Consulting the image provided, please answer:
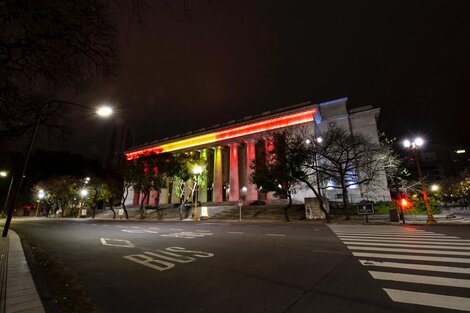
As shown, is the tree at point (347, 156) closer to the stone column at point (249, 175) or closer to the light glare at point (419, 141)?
the light glare at point (419, 141)

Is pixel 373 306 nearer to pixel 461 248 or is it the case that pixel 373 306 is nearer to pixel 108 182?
pixel 461 248

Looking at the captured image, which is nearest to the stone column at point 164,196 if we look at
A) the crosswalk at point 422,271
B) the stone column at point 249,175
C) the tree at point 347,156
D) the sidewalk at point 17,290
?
the stone column at point 249,175

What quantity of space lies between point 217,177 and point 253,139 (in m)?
12.4

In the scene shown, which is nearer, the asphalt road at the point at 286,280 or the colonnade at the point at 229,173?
the asphalt road at the point at 286,280

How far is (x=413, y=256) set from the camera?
6.28 metres

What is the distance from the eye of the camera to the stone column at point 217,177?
2016 inches

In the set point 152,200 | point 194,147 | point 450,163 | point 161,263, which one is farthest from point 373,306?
point 450,163

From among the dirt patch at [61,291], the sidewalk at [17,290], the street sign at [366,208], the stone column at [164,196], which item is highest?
the stone column at [164,196]

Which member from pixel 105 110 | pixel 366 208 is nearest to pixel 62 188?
pixel 105 110

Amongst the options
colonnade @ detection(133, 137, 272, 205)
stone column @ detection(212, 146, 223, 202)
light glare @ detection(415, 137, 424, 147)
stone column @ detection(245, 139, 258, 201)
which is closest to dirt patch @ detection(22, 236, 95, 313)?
light glare @ detection(415, 137, 424, 147)

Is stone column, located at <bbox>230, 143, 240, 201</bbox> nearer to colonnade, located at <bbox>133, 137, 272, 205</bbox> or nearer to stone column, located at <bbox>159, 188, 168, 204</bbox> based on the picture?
colonnade, located at <bbox>133, 137, 272, 205</bbox>

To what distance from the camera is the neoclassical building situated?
44.7 metres

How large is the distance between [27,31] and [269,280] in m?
7.28

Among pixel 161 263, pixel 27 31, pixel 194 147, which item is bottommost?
pixel 161 263
